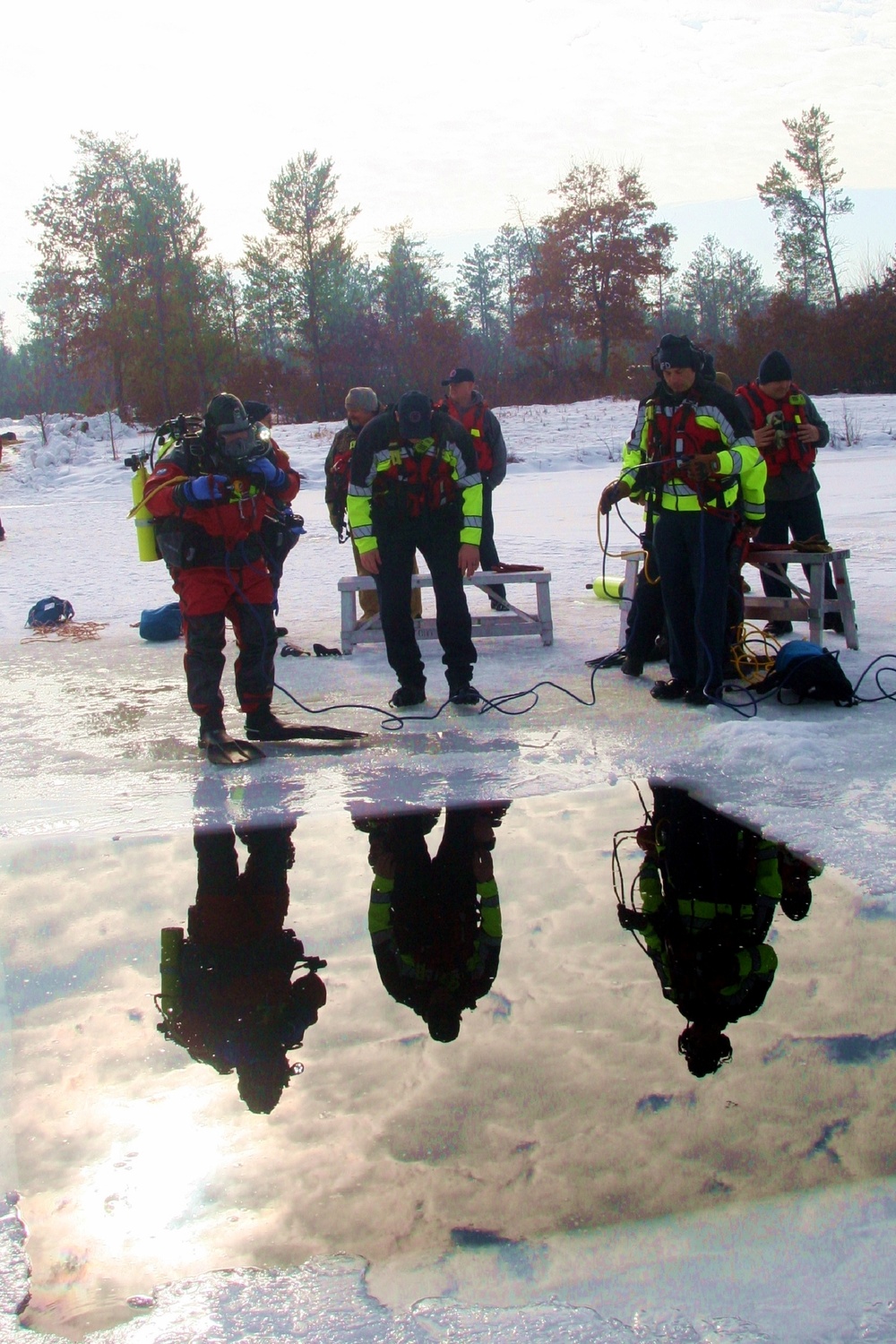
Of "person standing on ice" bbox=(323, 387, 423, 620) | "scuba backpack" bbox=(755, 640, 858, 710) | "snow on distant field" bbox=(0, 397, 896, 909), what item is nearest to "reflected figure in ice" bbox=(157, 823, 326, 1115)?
"snow on distant field" bbox=(0, 397, 896, 909)

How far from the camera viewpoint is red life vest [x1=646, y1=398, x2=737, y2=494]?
20.2 ft

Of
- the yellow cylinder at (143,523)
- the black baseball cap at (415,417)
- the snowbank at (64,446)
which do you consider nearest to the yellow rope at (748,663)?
the black baseball cap at (415,417)

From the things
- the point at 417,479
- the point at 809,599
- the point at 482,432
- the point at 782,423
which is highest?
the point at 482,432

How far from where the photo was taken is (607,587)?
970 centimetres

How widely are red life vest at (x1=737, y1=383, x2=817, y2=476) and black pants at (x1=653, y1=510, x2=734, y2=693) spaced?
4.62 feet

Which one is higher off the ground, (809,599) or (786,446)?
(786,446)

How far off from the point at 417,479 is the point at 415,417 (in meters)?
0.34

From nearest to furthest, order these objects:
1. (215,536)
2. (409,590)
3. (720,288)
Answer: (215,536) < (409,590) < (720,288)

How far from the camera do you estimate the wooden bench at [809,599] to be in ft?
23.2

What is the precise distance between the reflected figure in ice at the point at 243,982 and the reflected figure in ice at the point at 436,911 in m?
0.27

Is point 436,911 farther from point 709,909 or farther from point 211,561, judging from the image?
point 211,561

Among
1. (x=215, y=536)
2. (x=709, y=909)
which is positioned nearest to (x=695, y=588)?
(x=215, y=536)

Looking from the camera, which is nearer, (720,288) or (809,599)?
(809,599)

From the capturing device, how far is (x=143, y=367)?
42531 mm
